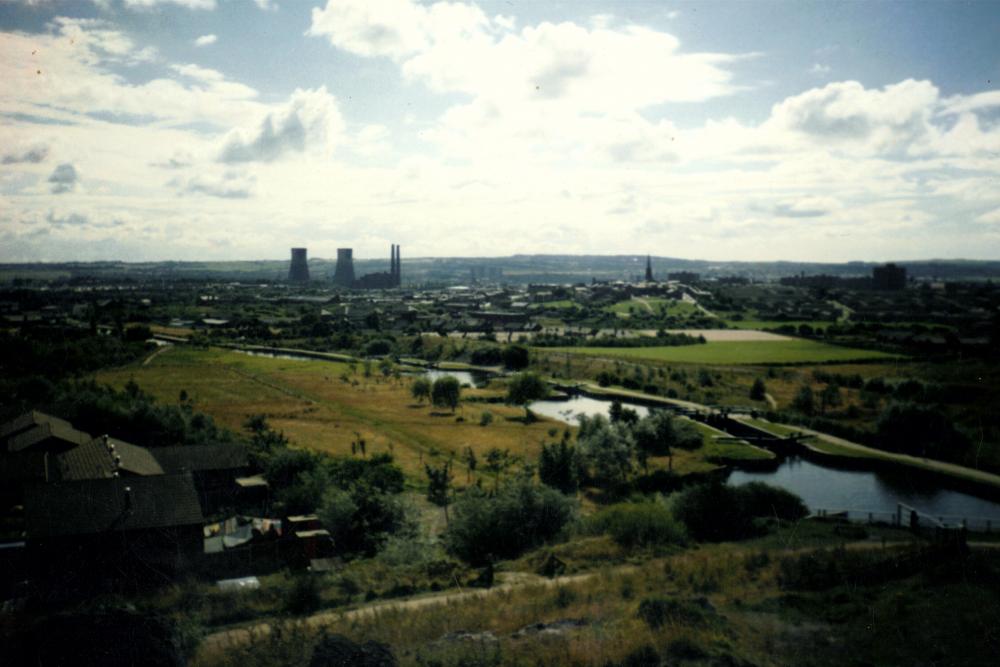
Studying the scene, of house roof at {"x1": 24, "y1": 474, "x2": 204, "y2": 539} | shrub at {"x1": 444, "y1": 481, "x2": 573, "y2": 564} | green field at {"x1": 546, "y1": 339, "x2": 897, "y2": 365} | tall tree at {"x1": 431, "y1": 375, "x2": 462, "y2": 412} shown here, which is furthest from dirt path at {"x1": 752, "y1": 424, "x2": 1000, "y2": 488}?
house roof at {"x1": 24, "y1": 474, "x2": 204, "y2": 539}

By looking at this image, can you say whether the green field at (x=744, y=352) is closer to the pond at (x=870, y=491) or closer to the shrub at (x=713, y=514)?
the pond at (x=870, y=491)

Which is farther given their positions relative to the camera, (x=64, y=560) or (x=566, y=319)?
(x=566, y=319)

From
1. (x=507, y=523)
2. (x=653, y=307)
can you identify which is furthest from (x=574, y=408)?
Answer: (x=653, y=307)

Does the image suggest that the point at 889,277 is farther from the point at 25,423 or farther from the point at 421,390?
the point at 25,423

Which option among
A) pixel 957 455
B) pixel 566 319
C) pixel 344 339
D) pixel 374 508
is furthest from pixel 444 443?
pixel 566 319

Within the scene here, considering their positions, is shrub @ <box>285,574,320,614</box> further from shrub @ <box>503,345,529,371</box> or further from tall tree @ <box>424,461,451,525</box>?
shrub @ <box>503,345,529,371</box>

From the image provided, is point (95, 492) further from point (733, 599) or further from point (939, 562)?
point (939, 562)
